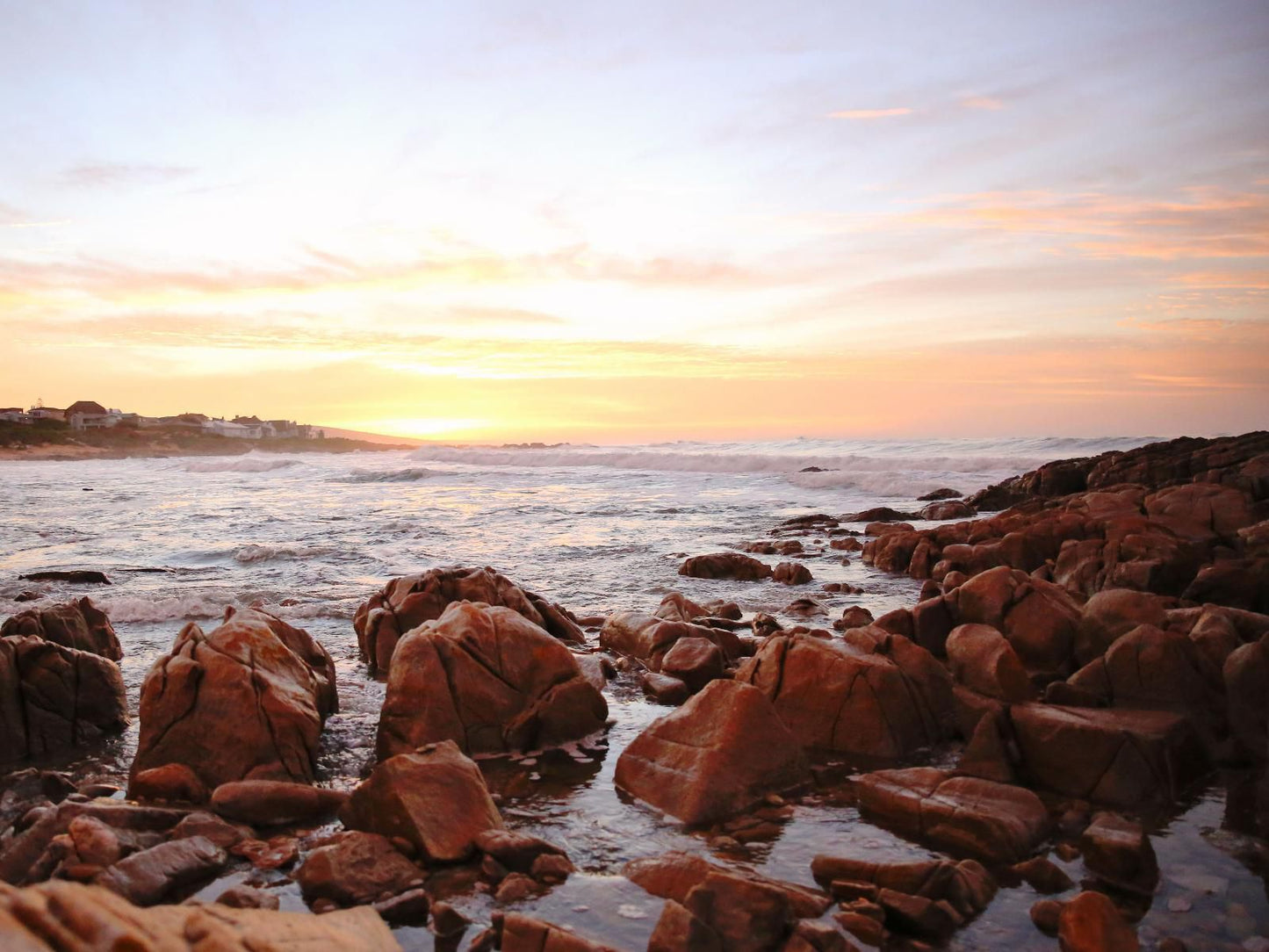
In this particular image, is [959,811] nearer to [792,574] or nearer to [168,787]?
[168,787]

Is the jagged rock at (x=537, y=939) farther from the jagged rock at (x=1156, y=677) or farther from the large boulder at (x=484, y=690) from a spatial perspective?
the jagged rock at (x=1156, y=677)

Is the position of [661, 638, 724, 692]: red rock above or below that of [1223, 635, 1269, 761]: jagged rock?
below

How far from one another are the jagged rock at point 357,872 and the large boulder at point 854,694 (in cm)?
280

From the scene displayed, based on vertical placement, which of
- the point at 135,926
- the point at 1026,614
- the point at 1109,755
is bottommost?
the point at 1109,755

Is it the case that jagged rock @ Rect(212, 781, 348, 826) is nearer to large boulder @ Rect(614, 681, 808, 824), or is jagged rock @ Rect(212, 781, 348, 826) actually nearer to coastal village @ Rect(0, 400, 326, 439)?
large boulder @ Rect(614, 681, 808, 824)

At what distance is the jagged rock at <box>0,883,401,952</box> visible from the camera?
1.92 metres

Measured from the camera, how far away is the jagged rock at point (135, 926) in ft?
6.31

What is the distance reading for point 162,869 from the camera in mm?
3926

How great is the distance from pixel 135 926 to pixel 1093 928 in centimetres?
326

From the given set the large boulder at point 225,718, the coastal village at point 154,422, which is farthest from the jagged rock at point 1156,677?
the coastal village at point 154,422

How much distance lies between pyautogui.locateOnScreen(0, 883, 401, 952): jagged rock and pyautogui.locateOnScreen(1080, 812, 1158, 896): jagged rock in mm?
3285

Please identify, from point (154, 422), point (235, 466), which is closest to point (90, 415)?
point (154, 422)

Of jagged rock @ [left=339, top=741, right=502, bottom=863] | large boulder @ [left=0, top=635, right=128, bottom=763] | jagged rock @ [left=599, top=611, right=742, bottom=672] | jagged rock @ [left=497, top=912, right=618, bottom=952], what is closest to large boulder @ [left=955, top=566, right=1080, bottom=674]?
jagged rock @ [left=599, top=611, right=742, bottom=672]

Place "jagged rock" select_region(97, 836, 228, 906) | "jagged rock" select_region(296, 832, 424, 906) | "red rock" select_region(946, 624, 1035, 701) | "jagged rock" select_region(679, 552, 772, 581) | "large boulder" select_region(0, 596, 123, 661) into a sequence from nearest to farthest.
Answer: "jagged rock" select_region(97, 836, 228, 906)
"jagged rock" select_region(296, 832, 424, 906)
"red rock" select_region(946, 624, 1035, 701)
"large boulder" select_region(0, 596, 123, 661)
"jagged rock" select_region(679, 552, 772, 581)
